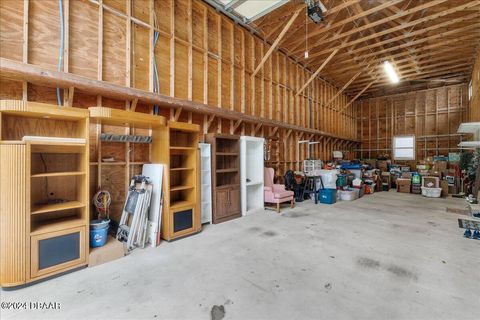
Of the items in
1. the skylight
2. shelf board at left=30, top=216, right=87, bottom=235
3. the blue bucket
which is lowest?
the blue bucket

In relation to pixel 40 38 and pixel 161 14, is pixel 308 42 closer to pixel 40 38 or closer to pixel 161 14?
pixel 161 14

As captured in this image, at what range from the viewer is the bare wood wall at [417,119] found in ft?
34.7

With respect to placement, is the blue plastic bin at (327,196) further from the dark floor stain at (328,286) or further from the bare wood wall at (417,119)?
the bare wood wall at (417,119)

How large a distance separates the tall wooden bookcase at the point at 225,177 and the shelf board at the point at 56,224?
98.6 inches

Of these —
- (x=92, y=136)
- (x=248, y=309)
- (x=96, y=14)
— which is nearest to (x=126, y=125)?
(x=92, y=136)

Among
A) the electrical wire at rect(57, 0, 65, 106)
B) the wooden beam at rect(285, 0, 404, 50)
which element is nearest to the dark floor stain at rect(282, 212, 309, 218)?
the electrical wire at rect(57, 0, 65, 106)

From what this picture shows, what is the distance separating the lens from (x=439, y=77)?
10391mm

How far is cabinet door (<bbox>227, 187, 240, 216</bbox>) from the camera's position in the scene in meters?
5.14

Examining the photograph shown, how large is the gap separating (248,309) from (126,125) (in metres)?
3.43

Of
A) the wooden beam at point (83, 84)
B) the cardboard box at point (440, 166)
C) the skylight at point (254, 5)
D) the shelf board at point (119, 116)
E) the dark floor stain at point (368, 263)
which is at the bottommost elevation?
the dark floor stain at point (368, 263)

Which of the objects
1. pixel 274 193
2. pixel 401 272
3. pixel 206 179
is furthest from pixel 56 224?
pixel 274 193

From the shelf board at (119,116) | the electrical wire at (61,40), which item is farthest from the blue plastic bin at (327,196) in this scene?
the electrical wire at (61,40)

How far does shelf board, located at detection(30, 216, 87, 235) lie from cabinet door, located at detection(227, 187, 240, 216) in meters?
2.90

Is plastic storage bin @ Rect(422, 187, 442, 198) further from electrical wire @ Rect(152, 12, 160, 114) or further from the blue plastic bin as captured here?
electrical wire @ Rect(152, 12, 160, 114)
